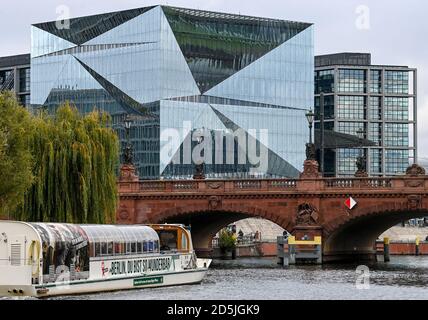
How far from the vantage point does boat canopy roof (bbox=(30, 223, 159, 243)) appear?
46.7 metres

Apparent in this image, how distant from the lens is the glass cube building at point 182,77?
486 feet

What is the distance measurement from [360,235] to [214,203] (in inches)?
611

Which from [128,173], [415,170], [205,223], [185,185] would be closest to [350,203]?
[415,170]

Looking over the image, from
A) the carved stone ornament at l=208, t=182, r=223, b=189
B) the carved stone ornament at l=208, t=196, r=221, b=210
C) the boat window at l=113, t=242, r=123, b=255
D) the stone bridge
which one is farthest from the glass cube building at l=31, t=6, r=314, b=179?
the boat window at l=113, t=242, r=123, b=255

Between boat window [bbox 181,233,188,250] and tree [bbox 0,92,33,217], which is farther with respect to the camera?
boat window [bbox 181,233,188,250]

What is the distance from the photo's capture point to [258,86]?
156625 millimetres

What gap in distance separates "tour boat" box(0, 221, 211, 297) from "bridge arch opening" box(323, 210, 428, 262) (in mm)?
26322

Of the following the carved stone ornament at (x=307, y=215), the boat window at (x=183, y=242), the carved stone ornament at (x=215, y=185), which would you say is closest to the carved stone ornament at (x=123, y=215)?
the carved stone ornament at (x=215, y=185)

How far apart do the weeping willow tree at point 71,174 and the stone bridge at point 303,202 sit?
75.8 feet

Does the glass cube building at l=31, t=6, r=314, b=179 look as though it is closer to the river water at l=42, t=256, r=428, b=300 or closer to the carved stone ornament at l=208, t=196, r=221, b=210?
the carved stone ornament at l=208, t=196, r=221, b=210

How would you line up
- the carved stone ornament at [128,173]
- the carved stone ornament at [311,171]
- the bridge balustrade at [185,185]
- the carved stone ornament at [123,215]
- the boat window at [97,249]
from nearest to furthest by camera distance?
the boat window at [97,249]
the carved stone ornament at [311,171]
the bridge balustrade at [185,185]
the carved stone ornament at [123,215]
the carved stone ornament at [128,173]

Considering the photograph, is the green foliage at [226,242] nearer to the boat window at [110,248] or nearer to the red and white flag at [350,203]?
the red and white flag at [350,203]

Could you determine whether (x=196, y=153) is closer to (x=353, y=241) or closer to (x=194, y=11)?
(x=194, y=11)

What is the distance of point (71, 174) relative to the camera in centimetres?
6500
